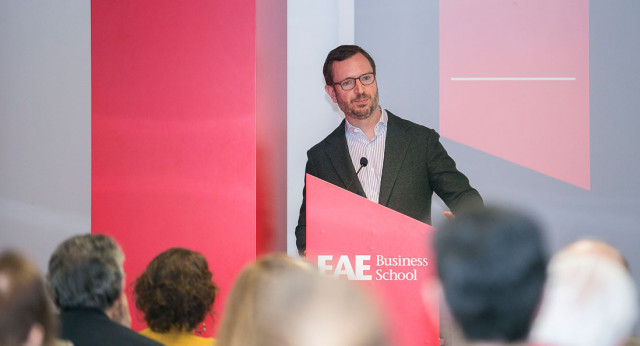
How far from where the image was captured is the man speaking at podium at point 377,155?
11.3ft

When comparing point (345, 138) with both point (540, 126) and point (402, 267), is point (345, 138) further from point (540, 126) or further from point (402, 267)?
point (540, 126)

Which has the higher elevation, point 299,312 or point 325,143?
point 325,143

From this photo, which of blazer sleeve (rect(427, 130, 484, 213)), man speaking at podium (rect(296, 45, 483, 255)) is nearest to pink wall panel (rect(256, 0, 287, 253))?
man speaking at podium (rect(296, 45, 483, 255))

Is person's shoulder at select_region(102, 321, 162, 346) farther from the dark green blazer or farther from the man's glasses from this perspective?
the man's glasses

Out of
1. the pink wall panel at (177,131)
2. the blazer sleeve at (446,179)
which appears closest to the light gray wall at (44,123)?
the pink wall panel at (177,131)

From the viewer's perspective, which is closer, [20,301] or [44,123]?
[20,301]

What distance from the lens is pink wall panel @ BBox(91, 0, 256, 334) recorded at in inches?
132

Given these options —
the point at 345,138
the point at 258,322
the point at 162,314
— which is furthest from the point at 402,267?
the point at 258,322

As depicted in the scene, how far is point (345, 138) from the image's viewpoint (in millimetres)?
3576

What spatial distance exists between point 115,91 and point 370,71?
1262 millimetres

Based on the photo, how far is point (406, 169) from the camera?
349 centimetres

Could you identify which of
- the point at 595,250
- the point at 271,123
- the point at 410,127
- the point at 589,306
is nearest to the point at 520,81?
the point at 410,127

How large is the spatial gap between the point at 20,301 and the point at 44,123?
3.21m

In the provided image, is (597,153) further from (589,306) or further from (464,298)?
(464,298)
